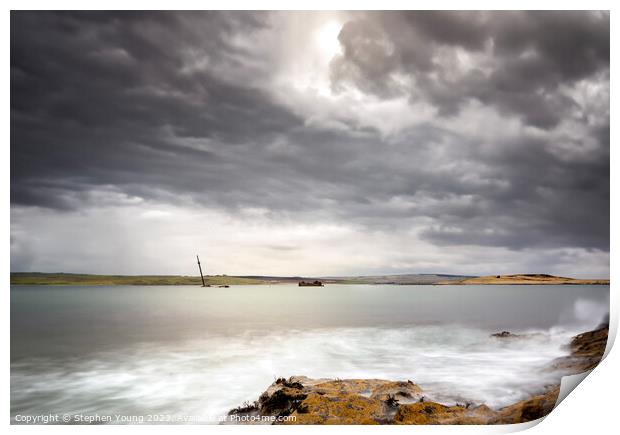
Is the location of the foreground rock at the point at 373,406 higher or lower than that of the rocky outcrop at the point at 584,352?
lower

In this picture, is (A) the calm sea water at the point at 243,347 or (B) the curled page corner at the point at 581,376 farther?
(A) the calm sea water at the point at 243,347

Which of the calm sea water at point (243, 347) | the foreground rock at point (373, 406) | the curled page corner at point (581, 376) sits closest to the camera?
the foreground rock at point (373, 406)

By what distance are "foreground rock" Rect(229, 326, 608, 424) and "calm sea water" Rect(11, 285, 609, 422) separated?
0.85 ft

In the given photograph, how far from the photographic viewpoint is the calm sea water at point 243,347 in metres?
4.50

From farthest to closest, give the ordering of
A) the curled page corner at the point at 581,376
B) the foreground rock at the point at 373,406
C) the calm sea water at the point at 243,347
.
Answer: the calm sea water at the point at 243,347, the curled page corner at the point at 581,376, the foreground rock at the point at 373,406

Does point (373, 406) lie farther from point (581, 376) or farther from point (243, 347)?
point (581, 376)

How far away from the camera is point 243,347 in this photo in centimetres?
551

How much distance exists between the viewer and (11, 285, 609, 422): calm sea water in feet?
14.8

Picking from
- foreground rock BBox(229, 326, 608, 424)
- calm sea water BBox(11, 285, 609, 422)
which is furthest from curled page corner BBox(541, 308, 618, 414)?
calm sea water BBox(11, 285, 609, 422)

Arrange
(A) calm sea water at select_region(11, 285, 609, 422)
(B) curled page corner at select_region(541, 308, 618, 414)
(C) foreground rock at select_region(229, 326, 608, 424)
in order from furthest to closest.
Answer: (A) calm sea water at select_region(11, 285, 609, 422) → (B) curled page corner at select_region(541, 308, 618, 414) → (C) foreground rock at select_region(229, 326, 608, 424)

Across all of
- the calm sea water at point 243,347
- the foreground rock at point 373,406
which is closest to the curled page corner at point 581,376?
the foreground rock at point 373,406

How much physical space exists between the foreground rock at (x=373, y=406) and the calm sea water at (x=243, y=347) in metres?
0.26

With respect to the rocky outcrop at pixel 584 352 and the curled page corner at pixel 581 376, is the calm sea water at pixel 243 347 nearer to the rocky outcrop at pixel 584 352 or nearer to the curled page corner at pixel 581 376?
the rocky outcrop at pixel 584 352

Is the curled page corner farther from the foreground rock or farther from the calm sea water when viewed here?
the calm sea water
